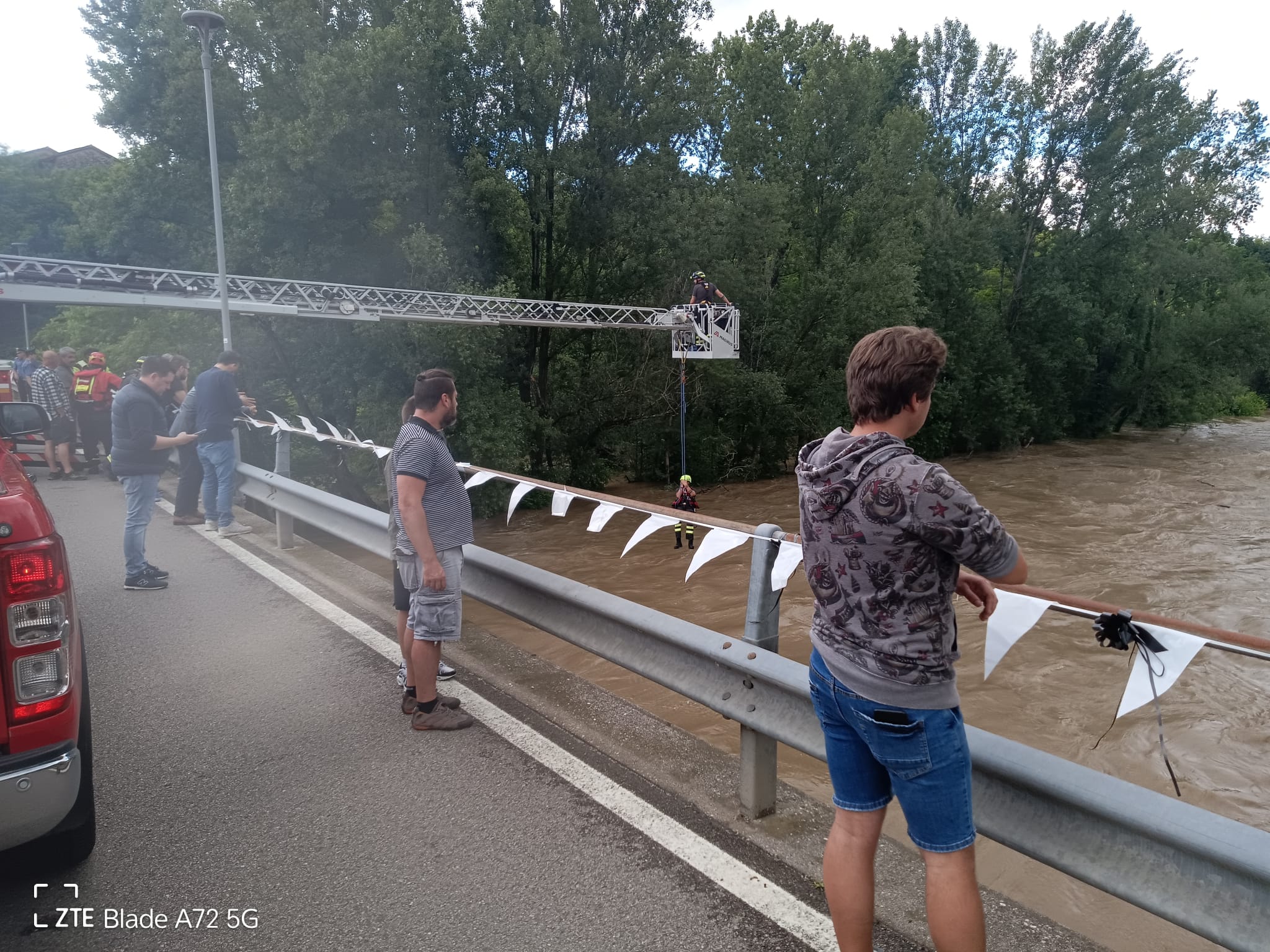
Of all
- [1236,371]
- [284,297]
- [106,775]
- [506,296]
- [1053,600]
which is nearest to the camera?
[1053,600]

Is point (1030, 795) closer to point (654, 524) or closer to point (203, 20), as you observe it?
point (654, 524)

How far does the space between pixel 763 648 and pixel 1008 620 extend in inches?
38.4

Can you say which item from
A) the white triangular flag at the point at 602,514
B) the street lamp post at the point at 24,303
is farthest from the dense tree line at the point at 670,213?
the white triangular flag at the point at 602,514

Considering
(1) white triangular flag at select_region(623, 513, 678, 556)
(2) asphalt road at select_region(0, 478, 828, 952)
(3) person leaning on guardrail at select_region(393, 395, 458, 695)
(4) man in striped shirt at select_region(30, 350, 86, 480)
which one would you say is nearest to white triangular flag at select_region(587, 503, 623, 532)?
(1) white triangular flag at select_region(623, 513, 678, 556)

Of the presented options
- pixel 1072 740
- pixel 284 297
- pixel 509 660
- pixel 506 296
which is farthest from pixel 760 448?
pixel 509 660

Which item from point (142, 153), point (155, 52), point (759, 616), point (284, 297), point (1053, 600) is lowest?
point (759, 616)

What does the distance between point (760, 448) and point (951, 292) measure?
11.1 m

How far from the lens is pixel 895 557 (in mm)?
2072

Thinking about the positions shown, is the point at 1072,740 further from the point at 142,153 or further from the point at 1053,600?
the point at 142,153

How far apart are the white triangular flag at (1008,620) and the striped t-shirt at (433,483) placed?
7.92ft

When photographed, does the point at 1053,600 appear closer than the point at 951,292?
Yes

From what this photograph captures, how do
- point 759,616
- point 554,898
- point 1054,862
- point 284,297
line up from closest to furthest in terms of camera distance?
point 1054,862 < point 554,898 < point 759,616 < point 284,297

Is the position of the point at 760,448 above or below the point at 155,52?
below

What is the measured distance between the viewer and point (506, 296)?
822 inches
